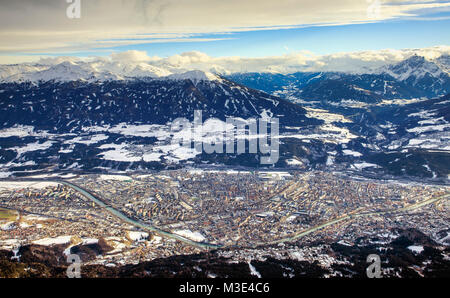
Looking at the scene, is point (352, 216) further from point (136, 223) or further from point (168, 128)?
point (168, 128)

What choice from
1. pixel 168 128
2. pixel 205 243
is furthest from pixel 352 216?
pixel 168 128

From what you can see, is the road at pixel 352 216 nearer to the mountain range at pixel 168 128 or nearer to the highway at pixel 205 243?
the highway at pixel 205 243

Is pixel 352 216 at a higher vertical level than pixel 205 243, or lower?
higher

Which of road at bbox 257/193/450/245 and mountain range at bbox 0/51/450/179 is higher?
mountain range at bbox 0/51/450/179

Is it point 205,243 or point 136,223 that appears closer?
point 205,243

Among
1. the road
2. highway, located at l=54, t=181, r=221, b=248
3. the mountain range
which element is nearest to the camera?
highway, located at l=54, t=181, r=221, b=248

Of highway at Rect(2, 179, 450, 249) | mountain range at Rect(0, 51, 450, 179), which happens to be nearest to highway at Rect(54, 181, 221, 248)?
highway at Rect(2, 179, 450, 249)

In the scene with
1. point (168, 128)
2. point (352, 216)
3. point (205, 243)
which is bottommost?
point (205, 243)

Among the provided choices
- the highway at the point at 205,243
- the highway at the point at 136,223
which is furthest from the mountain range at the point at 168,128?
the highway at the point at 205,243

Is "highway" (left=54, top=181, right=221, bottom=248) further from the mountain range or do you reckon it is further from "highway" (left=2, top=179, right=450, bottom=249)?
the mountain range
